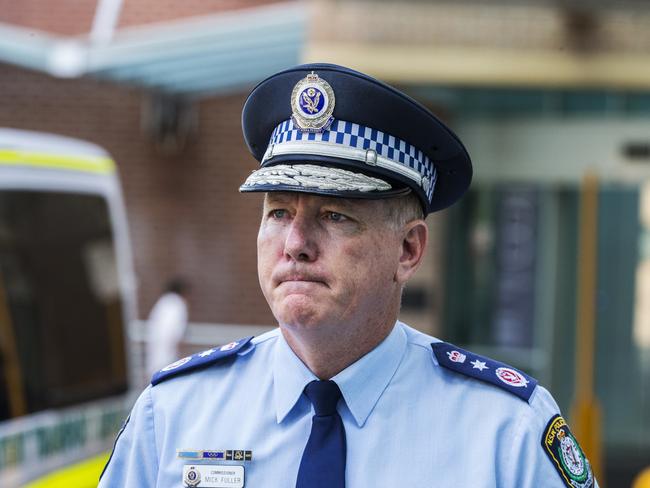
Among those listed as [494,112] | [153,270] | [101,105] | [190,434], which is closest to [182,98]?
[101,105]

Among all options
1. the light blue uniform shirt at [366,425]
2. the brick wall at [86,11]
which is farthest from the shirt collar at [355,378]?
the brick wall at [86,11]

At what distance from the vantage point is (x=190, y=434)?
1875mm

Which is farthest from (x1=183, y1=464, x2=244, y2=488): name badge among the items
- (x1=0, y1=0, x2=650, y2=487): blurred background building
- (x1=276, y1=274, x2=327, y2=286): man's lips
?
(x1=0, y1=0, x2=650, y2=487): blurred background building

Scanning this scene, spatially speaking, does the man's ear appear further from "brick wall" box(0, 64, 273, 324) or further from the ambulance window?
"brick wall" box(0, 64, 273, 324)

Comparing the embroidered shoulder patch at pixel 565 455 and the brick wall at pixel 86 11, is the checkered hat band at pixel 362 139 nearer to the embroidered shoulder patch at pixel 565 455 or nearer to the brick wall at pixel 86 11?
the embroidered shoulder patch at pixel 565 455

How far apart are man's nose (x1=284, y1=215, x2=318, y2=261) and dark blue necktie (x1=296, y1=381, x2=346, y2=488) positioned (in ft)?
0.79

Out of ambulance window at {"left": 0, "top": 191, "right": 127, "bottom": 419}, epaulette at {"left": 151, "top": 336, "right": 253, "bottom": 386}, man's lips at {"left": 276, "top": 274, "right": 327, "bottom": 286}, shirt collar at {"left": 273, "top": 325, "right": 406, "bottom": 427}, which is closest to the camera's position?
man's lips at {"left": 276, "top": 274, "right": 327, "bottom": 286}

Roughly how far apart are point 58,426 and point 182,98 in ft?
19.0

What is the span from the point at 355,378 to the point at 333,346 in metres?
0.07

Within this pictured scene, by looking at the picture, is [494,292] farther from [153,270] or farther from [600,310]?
[153,270]

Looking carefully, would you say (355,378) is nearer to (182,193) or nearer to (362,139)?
(362,139)

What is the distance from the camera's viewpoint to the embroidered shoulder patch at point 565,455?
1760 mm

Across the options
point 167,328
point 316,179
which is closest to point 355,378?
point 316,179

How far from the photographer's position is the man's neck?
1816 mm
